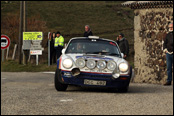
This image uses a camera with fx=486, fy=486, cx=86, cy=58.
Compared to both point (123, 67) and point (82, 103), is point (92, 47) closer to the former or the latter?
point (123, 67)

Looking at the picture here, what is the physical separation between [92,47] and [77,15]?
212ft

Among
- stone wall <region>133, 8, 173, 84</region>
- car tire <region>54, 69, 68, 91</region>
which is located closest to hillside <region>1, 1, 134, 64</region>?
stone wall <region>133, 8, 173, 84</region>

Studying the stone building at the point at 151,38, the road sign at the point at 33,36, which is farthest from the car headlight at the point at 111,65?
the road sign at the point at 33,36

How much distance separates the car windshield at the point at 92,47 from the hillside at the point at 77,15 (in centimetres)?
4109

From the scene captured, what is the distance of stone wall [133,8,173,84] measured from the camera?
1584 centimetres

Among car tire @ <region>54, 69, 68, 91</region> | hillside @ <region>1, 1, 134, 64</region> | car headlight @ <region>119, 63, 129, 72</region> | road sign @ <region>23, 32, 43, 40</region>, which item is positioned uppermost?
hillside @ <region>1, 1, 134, 64</region>

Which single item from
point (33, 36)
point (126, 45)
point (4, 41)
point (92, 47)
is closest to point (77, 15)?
point (33, 36)

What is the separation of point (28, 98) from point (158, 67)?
684 centimetres

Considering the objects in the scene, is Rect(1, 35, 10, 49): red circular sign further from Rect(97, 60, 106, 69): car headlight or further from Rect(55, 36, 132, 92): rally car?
Rect(97, 60, 106, 69): car headlight

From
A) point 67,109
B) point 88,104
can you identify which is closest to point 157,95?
point 88,104

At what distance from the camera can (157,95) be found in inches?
440

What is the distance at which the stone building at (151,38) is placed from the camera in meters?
15.8

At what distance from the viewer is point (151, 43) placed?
16.3 meters

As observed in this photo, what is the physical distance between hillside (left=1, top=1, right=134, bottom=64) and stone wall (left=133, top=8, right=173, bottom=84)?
122 feet
